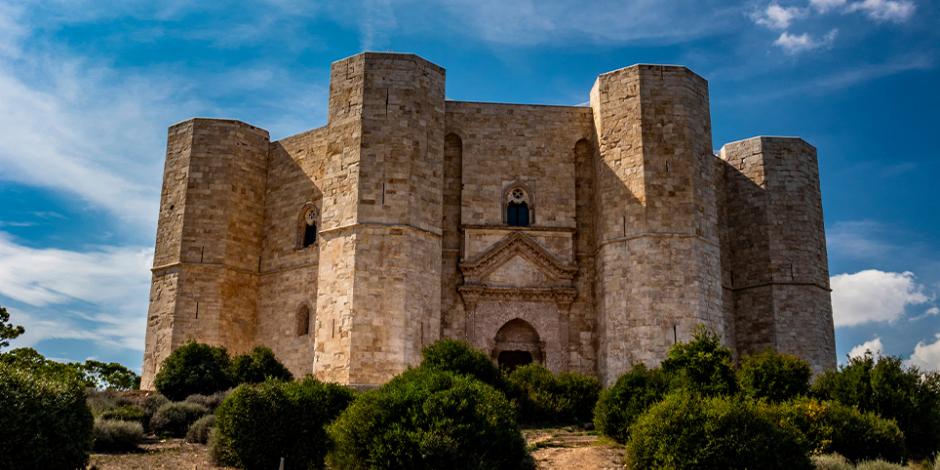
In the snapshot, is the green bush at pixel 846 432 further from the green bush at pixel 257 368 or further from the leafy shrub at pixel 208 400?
the green bush at pixel 257 368

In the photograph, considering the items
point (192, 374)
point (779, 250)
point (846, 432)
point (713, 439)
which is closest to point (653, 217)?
point (779, 250)

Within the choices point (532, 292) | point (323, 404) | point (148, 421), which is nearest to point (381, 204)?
point (532, 292)

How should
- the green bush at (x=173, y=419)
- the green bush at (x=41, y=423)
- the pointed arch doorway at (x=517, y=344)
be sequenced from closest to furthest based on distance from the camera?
1. the green bush at (x=41, y=423)
2. the green bush at (x=173, y=419)
3. the pointed arch doorway at (x=517, y=344)

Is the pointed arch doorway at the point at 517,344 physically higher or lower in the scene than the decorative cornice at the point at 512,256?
lower

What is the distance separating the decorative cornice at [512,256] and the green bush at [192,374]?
20.8 feet

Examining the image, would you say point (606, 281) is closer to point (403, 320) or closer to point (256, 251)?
point (403, 320)

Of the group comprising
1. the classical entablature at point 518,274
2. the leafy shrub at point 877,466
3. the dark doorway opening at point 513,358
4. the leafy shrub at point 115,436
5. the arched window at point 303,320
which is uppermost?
the classical entablature at point 518,274

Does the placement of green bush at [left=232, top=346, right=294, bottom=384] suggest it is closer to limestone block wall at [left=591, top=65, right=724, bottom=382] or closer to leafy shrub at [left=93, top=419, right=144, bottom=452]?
leafy shrub at [left=93, top=419, right=144, bottom=452]

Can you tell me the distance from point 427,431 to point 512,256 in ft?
39.5

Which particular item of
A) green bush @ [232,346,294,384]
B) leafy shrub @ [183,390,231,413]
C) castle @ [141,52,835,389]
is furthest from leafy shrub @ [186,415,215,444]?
castle @ [141,52,835,389]

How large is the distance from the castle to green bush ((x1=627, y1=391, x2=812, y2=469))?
8.44 metres

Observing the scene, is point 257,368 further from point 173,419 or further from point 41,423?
point 41,423

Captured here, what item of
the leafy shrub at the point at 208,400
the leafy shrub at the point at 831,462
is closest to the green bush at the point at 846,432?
the leafy shrub at the point at 831,462

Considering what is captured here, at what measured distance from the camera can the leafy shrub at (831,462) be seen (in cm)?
1184
